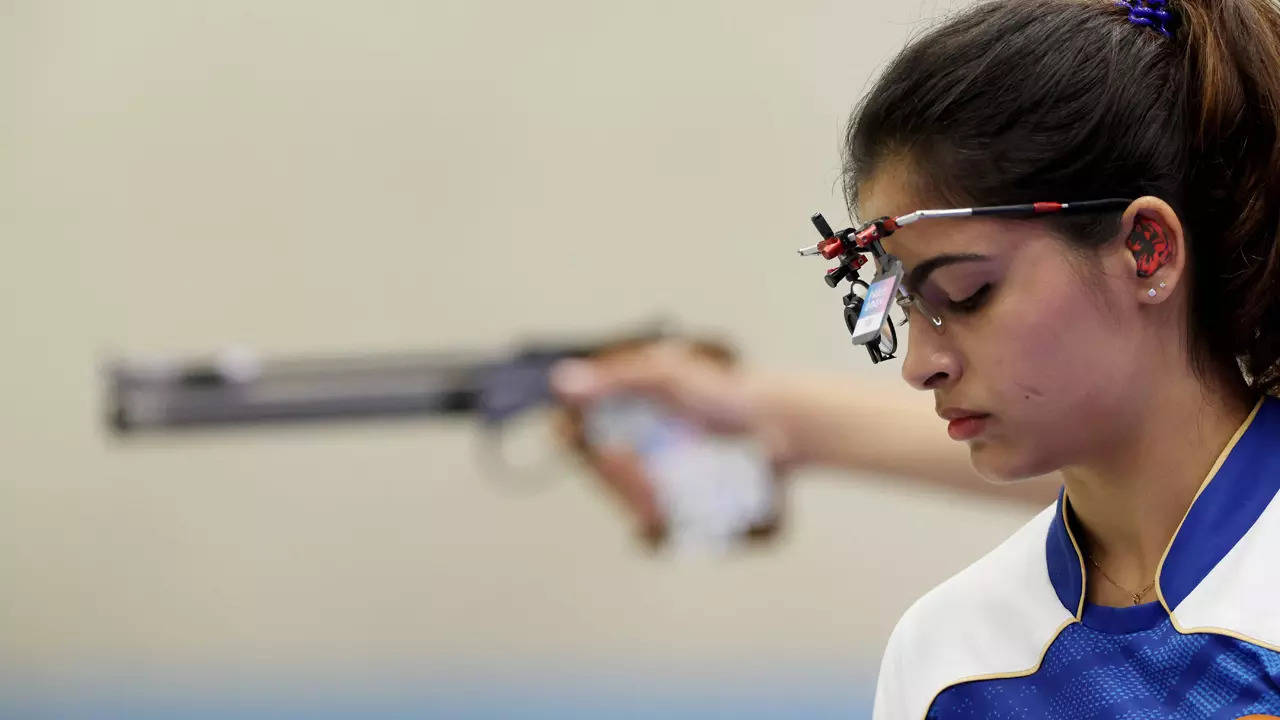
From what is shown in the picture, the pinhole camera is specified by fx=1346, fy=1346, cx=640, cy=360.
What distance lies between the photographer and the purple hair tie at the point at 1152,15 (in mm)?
958

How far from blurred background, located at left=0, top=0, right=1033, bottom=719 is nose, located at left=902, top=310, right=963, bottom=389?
192 centimetres

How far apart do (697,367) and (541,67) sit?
Result: 0.92m

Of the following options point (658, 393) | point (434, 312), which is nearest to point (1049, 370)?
point (658, 393)

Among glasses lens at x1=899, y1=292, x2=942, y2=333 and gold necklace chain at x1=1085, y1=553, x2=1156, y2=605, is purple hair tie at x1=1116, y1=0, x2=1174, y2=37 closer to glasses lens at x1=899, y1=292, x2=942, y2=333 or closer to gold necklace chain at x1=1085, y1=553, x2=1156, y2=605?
glasses lens at x1=899, y1=292, x2=942, y2=333

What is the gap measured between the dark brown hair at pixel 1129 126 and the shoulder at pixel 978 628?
0.71 ft

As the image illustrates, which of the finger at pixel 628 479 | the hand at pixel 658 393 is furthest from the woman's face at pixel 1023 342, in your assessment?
the finger at pixel 628 479

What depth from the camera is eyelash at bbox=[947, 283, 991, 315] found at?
932 mm

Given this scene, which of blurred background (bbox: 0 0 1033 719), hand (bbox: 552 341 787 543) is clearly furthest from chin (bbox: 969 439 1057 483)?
blurred background (bbox: 0 0 1033 719)

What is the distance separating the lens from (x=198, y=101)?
3.01 metres

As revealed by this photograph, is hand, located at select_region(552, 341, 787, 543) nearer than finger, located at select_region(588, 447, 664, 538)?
Yes

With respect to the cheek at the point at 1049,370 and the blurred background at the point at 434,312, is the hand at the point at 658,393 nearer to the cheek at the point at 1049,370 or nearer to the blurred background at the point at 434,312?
the blurred background at the point at 434,312

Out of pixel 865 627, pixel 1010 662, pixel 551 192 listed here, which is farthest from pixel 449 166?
pixel 1010 662

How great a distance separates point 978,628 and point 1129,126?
0.40m

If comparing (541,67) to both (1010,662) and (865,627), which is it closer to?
(865,627)
